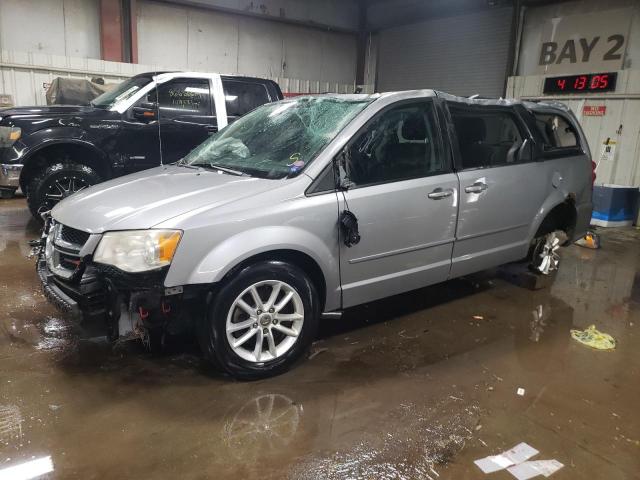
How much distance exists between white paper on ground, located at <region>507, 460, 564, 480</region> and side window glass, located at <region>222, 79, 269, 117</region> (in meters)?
5.22

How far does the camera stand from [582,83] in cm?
922

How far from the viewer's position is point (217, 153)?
3.54m

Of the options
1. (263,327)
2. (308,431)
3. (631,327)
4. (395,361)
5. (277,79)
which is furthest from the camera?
(277,79)

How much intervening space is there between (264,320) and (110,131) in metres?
3.92

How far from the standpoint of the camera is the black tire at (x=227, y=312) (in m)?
2.56

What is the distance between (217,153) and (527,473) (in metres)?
2.68

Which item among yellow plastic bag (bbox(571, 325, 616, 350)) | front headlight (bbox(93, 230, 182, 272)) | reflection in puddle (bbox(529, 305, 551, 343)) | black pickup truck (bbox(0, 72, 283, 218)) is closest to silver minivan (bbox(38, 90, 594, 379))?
front headlight (bbox(93, 230, 182, 272))

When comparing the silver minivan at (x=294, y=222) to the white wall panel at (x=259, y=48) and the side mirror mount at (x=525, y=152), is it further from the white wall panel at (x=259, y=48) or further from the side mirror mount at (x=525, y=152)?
the white wall panel at (x=259, y=48)

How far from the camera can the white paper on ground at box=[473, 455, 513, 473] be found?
7.00 feet

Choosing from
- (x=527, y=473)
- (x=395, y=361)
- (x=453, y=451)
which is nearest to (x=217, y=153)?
(x=395, y=361)

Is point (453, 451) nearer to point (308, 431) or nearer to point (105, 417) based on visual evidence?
point (308, 431)

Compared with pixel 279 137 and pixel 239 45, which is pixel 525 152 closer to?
pixel 279 137

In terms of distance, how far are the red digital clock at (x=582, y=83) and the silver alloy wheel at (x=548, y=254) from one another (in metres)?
5.86

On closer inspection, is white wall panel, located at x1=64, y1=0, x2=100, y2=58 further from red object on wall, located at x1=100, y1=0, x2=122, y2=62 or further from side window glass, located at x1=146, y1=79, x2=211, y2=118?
side window glass, located at x1=146, y1=79, x2=211, y2=118
